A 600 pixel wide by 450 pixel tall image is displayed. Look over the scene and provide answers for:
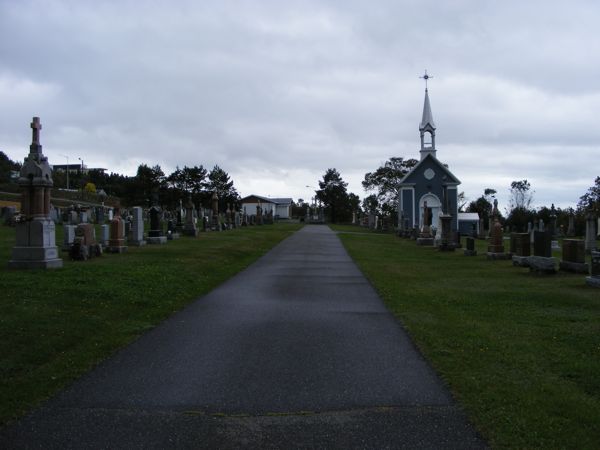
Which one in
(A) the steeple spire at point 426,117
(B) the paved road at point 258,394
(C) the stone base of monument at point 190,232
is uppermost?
(A) the steeple spire at point 426,117

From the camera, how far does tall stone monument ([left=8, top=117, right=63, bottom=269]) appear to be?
12875mm

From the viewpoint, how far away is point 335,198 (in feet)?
326

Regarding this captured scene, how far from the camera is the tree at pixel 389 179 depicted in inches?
3046

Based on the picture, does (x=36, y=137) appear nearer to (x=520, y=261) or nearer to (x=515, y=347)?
(x=515, y=347)

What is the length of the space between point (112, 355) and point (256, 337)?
1.91 m

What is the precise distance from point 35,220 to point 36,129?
9.14ft

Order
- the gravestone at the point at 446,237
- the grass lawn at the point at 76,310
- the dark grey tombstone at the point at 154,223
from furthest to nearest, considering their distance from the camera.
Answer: the gravestone at the point at 446,237 < the dark grey tombstone at the point at 154,223 < the grass lawn at the point at 76,310

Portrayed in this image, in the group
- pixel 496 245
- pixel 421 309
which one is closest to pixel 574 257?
pixel 496 245

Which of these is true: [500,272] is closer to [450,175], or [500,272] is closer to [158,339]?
[158,339]

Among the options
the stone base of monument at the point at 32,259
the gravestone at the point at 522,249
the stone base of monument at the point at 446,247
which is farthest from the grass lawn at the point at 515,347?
the stone base of monument at the point at 446,247

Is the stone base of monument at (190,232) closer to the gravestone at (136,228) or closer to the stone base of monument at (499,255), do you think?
the gravestone at (136,228)

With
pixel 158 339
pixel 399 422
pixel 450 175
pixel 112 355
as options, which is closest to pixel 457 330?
pixel 399 422

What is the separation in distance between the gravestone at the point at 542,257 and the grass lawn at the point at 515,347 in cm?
46

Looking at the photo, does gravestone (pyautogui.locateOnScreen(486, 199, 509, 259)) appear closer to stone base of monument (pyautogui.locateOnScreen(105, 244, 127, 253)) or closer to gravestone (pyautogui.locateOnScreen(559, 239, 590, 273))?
gravestone (pyautogui.locateOnScreen(559, 239, 590, 273))
